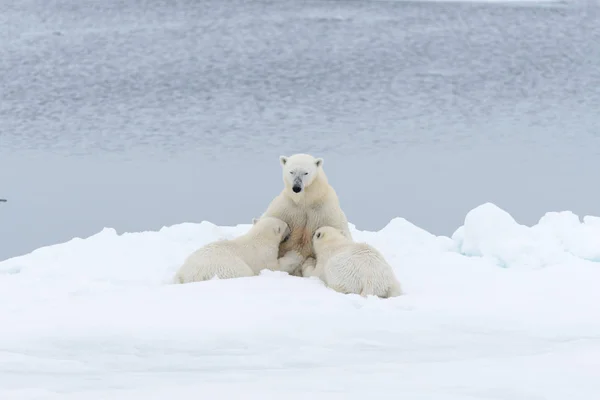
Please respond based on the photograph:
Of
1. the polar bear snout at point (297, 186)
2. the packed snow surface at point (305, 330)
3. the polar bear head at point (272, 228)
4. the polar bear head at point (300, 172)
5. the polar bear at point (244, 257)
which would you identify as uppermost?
the polar bear head at point (300, 172)

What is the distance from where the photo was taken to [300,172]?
629cm

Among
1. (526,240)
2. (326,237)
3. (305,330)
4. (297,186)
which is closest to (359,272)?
(326,237)

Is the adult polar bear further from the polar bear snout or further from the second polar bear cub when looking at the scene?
the second polar bear cub

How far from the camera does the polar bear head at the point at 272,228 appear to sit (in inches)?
247

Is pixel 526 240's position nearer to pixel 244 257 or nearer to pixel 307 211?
pixel 307 211

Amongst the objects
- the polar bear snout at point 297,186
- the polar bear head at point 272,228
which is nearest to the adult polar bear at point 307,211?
the polar bear head at point 272,228

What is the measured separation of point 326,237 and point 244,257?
24.0 inches

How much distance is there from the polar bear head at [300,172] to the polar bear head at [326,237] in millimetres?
339

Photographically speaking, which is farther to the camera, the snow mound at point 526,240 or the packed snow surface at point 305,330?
the snow mound at point 526,240

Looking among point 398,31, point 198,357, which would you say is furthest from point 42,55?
point 198,357

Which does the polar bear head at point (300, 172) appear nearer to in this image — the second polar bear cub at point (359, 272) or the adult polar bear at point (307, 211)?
the adult polar bear at point (307, 211)

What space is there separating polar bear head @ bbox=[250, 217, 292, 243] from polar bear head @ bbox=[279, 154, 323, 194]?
0.29 metres

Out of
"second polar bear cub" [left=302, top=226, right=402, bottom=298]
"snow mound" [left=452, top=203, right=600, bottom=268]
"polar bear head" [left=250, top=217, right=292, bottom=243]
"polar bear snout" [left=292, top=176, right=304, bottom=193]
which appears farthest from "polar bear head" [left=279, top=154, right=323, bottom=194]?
"snow mound" [left=452, top=203, right=600, bottom=268]

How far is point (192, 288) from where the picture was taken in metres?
5.38
